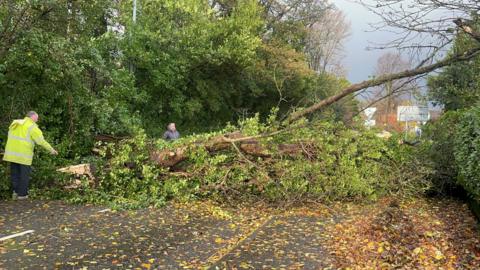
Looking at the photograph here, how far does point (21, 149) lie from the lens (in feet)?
27.3

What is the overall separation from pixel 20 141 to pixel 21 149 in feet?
0.47

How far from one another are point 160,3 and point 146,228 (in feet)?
53.6

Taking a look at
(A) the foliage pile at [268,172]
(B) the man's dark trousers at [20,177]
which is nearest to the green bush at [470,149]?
(A) the foliage pile at [268,172]

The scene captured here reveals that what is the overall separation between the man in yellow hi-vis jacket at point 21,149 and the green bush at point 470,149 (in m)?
7.07

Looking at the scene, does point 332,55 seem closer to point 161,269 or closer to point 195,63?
point 195,63

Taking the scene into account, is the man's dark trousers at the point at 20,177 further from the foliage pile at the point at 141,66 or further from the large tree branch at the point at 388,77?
the large tree branch at the point at 388,77

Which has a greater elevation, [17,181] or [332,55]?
[332,55]

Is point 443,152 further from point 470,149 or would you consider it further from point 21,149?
point 21,149

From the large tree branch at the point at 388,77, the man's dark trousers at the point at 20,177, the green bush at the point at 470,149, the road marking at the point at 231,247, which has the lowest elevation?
the road marking at the point at 231,247

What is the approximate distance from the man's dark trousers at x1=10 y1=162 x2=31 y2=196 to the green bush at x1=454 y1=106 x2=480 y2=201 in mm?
7446

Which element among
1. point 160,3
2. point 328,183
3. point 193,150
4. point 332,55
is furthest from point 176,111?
point 332,55

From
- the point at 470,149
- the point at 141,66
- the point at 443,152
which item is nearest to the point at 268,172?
the point at 470,149

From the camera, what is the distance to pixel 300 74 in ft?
90.3

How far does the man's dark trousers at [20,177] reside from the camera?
331 inches
